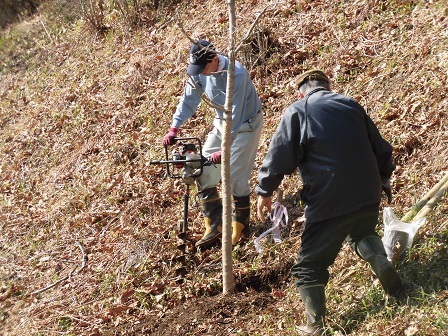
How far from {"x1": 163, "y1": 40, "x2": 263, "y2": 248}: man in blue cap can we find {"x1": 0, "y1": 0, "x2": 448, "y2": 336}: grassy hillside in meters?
0.29

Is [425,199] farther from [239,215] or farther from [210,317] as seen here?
[210,317]

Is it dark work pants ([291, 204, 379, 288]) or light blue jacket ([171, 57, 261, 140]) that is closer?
dark work pants ([291, 204, 379, 288])

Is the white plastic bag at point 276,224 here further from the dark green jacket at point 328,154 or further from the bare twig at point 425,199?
the dark green jacket at point 328,154

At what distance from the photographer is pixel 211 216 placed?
686cm

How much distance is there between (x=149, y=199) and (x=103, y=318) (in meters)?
2.05

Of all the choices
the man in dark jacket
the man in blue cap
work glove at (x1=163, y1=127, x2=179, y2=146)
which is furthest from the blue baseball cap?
the man in dark jacket

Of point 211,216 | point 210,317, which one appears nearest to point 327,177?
point 210,317

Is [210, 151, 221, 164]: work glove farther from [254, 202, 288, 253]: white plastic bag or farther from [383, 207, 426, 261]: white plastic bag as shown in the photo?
[383, 207, 426, 261]: white plastic bag

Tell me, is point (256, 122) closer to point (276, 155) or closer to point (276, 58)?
point (276, 155)

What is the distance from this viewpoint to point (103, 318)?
21.3ft

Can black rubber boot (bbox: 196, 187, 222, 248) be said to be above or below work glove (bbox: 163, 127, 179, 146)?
below

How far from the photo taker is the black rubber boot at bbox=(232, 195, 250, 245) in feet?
21.7

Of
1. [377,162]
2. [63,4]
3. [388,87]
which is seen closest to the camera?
[377,162]

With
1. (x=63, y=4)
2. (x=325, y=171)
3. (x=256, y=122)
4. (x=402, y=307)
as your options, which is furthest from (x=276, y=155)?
(x=63, y=4)
